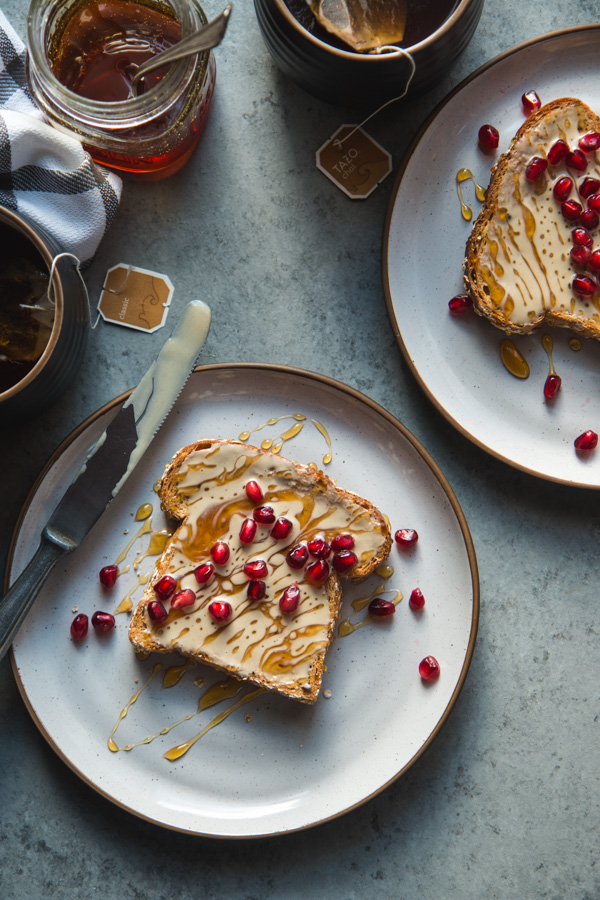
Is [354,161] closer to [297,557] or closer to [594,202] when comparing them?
[594,202]

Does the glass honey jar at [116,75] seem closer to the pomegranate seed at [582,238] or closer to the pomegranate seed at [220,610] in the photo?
the pomegranate seed at [582,238]

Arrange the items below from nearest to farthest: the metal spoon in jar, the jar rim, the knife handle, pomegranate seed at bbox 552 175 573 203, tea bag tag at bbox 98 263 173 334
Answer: the metal spoon in jar → the jar rim → the knife handle → pomegranate seed at bbox 552 175 573 203 → tea bag tag at bbox 98 263 173 334

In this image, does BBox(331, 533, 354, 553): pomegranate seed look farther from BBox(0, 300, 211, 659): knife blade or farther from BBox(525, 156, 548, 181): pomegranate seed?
BBox(525, 156, 548, 181): pomegranate seed

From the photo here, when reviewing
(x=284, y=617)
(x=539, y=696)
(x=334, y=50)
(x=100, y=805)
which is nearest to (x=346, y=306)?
(x=334, y=50)

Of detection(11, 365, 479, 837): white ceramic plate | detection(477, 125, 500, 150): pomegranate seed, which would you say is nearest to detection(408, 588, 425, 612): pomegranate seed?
detection(11, 365, 479, 837): white ceramic plate

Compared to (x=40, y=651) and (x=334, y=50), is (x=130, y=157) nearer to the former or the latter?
(x=334, y=50)
